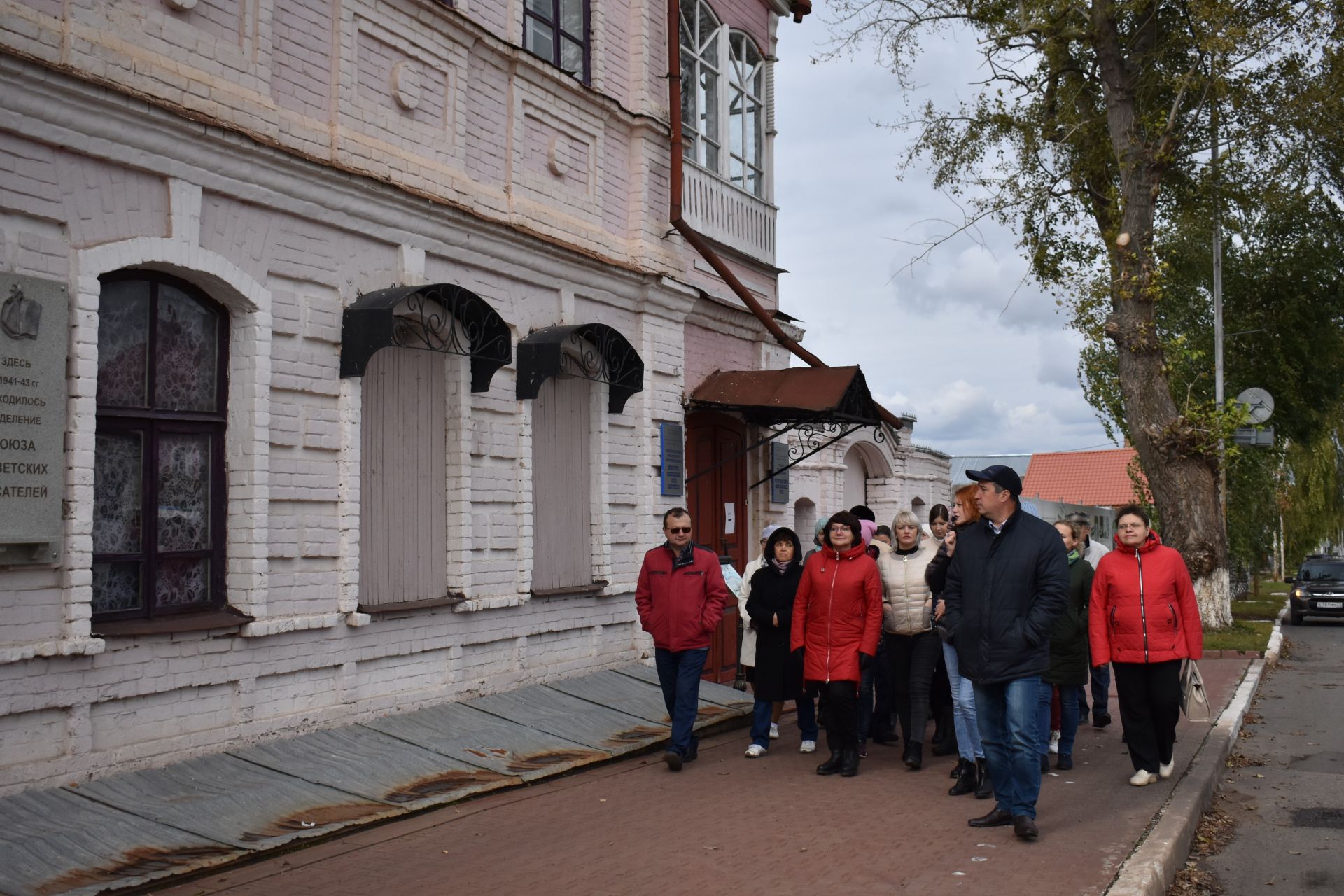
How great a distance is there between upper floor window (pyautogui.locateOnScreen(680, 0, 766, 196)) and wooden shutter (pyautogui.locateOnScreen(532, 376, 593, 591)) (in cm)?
332

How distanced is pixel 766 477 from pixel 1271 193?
9.55 metres

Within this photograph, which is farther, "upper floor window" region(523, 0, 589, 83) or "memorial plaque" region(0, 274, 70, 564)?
"upper floor window" region(523, 0, 589, 83)

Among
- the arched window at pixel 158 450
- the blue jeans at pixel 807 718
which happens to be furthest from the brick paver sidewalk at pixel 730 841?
the arched window at pixel 158 450

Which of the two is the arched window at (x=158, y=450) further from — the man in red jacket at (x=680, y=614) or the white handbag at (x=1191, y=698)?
the white handbag at (x=1191, y=698)

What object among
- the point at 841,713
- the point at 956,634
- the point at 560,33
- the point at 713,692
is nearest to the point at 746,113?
the point at 560,33

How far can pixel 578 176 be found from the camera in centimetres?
1119

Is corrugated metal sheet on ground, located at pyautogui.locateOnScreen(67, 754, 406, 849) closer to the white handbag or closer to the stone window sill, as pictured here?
the stone window sill

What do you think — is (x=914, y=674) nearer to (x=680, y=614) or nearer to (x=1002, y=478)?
(x=680, y=614)

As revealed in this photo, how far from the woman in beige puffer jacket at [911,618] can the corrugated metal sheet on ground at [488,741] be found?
2158mm

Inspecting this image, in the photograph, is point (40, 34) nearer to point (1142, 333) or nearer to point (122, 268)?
point (122, 268)

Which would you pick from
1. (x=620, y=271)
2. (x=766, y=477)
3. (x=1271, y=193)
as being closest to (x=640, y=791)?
(x=620, y=271)

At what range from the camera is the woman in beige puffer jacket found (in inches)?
352

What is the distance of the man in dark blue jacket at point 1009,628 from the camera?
6531 millimetres

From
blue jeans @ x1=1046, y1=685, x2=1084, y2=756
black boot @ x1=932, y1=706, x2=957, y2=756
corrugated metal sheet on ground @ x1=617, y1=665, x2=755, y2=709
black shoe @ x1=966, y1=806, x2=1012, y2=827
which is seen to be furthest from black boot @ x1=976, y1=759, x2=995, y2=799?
corrugated metal sheet on ground @ x1=617, y1=665, x2=755, y2=709
